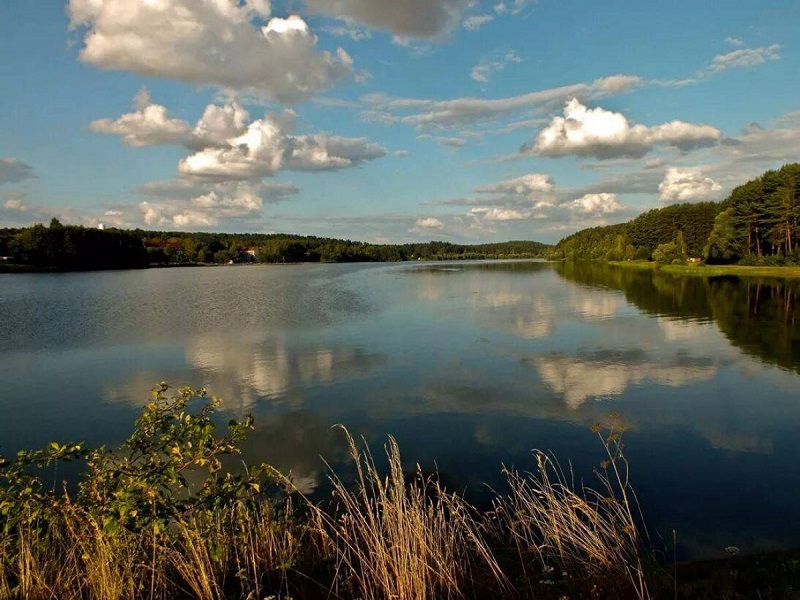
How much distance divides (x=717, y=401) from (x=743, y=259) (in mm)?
86373

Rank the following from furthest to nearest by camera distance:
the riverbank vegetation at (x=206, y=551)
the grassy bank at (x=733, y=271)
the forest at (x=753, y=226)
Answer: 1. the forest at (x=753, y=226)
2. the grassy bank at (x=733, y=271)
3. the riverbank vegetation at (x=206, y=551)

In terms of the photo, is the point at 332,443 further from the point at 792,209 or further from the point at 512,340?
the point at 792,209

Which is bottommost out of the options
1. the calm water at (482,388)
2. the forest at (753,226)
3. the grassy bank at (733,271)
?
the calm water at (482,388)

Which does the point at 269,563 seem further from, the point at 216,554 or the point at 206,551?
the point at 216,554

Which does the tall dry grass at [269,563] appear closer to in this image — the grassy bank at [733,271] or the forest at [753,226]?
the grassy bank at [733,271]

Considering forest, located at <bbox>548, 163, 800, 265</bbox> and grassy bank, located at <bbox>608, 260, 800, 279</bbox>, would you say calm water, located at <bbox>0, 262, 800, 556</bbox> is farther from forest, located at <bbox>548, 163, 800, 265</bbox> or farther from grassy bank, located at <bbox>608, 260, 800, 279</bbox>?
forest, located at <bbox>548, 163, 800, 265</bbox>

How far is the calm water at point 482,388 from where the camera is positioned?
38.8 ft

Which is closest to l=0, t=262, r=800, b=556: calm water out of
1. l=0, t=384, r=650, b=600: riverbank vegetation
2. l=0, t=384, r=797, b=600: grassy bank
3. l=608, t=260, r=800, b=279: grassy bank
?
l=0, t=384, r=797, b=600: grassy bank

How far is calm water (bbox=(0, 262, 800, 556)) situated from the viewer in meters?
11.8

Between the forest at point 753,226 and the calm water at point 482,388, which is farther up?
the forest at point 753,226

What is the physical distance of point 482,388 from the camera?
19516 mm

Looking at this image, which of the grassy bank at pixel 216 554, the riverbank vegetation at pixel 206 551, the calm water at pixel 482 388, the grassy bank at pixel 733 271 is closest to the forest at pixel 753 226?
the grassy bank at pixel 733 271

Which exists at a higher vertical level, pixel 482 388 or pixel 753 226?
pixel 753 226

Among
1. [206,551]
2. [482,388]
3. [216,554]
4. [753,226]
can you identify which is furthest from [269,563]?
[753,226]
